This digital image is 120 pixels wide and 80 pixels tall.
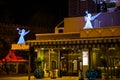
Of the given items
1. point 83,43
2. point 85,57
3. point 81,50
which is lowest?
point 85,57

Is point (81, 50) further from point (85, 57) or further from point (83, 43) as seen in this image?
point (83, 43)

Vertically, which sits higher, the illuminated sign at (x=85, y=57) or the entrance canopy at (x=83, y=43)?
the entrance canopy at (x=83, y=43)

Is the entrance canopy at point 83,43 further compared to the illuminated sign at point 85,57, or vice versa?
the illuminated sign at point 85,57

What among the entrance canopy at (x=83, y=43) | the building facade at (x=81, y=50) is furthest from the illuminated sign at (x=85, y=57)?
the entrance canopy at (x=83, y=43)

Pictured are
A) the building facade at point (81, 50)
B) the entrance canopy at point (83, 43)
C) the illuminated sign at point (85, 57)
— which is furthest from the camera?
the illuminated sign at point (85, 57)

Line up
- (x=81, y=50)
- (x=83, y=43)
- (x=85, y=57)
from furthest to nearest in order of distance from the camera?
(x=81, y=50), (x=85, y=57), (x=83, y=43)

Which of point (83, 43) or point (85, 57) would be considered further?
point (85, 57)

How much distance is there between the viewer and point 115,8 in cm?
3647

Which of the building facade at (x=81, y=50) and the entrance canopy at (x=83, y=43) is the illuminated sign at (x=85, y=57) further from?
the entrance canopy at (x=83, y=43)

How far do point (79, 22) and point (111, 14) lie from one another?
3.83m

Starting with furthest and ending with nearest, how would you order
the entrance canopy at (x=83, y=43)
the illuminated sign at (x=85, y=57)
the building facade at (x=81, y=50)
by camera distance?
the illuminated sign at (x=85, y=57) < the building facade at (x=81, y=50) < the entrance canopy at (x=83, y=43)

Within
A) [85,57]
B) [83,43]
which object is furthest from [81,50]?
[83,43]

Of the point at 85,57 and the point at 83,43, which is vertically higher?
the point at 83,43

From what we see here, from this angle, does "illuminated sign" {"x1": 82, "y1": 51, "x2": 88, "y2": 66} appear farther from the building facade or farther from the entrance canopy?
the entrance canopy
